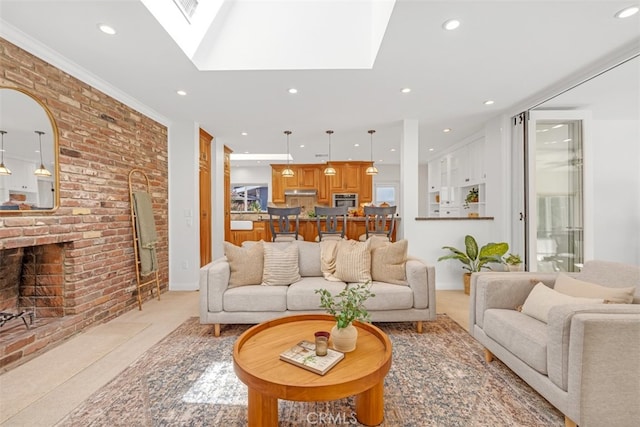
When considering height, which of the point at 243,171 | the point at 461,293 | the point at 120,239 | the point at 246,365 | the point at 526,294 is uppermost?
the point at 243,171

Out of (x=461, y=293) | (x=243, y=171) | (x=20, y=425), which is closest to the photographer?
(x=20, y=425)

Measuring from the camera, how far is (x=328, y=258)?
300 centimetres

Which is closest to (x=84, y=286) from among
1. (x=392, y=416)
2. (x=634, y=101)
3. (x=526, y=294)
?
(x=392, y=416)

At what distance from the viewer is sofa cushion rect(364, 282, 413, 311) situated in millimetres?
2570

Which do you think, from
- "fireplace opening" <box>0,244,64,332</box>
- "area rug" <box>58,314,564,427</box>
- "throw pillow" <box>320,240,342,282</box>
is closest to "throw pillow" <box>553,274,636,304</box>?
"area rug" <box>58,314,564,427</box>

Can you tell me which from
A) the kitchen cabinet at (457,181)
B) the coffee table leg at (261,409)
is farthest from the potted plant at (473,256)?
the coffee table leg at (261,409)

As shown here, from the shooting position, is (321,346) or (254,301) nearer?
(321,346)

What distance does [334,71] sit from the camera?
2801mm

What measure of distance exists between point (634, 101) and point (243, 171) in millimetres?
8080

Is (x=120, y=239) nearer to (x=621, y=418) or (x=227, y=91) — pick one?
(x=227, y=91)

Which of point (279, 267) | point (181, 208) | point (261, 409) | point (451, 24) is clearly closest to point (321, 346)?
point (261, 409)

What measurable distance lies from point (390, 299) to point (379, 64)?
2.19m

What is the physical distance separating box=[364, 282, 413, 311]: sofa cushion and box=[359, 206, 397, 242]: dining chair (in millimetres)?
1511

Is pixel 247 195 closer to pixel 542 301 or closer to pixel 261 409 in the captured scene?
pixel 261 409
